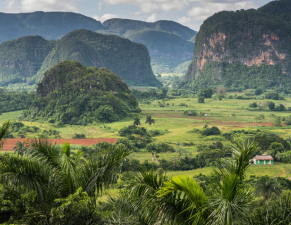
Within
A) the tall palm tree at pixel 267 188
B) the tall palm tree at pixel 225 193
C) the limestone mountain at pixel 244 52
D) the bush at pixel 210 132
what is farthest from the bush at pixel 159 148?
the limestone mountain at pixel 244 52

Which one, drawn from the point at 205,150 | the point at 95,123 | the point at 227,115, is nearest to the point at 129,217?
the point at 205,150

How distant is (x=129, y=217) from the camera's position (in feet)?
15.2

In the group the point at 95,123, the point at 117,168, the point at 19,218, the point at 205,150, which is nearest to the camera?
the point at 19,218

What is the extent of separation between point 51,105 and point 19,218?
4108 cm

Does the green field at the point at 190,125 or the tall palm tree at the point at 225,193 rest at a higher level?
the tall palm tree at the point at 225,193

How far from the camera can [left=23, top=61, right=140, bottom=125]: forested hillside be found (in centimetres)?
4156

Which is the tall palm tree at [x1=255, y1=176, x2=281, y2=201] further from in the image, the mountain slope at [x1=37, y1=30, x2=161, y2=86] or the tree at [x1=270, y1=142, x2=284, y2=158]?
the mountain slope at [x1=37, y1=30, x2=161, y2=86]

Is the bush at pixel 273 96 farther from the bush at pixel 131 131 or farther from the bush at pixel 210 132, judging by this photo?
the bush at pixel 131 131

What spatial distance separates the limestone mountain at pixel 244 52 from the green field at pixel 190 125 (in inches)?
1147

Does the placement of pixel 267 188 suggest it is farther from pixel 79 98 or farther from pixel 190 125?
pixel 79 98

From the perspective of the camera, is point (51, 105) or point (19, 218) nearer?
point (19, 218)

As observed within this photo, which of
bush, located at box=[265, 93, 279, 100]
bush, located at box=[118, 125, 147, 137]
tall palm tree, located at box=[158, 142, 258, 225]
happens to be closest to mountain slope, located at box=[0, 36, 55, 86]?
bush, located at box=[265, 93, 279, 100]

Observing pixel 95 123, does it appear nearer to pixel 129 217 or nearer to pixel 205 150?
pixel 205 150

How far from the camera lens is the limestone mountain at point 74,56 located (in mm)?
98500
